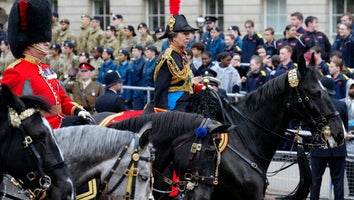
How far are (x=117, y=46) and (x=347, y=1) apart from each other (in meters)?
6.81

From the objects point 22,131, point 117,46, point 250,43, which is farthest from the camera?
point 117,46

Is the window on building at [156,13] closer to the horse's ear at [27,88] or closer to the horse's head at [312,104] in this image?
the horse's head at [312,104]

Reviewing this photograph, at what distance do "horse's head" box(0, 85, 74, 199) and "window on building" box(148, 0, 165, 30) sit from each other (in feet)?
75.5

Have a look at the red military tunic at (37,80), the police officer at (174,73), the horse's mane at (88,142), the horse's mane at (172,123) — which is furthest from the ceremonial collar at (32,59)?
the police officer at (174,73)

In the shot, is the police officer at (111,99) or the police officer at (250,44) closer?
the police officer at (111,99)

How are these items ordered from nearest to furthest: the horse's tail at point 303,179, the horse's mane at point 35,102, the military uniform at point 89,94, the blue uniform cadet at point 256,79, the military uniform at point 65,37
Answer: the horse's mane at point 35,102, the horse's tail at point 303,179, the military uniform at point 89,94, the blue uniform cadet at point 256,79, the military uniform at point 65,37

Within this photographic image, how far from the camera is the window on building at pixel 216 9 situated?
28500mm

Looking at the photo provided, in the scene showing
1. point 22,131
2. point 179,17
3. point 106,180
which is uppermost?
point 179,17

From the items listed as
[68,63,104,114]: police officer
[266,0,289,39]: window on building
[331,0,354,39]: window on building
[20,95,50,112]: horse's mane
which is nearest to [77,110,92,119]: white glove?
[20,95,50,112]: horse's mane

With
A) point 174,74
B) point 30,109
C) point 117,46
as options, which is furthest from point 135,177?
point 117,46

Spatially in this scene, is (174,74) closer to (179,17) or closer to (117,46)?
(179,17)

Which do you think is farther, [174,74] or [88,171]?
[174,74]

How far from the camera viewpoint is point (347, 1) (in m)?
25.6

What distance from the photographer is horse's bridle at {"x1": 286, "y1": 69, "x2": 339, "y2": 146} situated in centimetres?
1040
